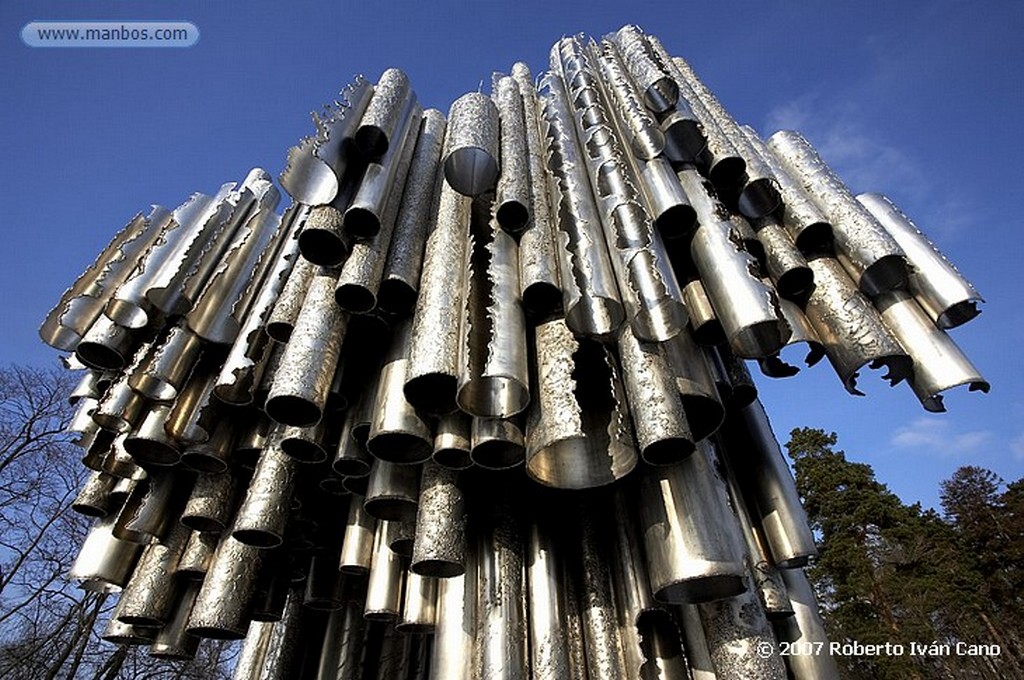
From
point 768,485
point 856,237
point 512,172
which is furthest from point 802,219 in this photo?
point 512,172

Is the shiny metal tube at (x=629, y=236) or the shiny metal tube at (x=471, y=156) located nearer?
the shiny metal tube at (x=629, y=236)

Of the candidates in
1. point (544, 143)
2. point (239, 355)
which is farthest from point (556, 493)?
point (544, 143)

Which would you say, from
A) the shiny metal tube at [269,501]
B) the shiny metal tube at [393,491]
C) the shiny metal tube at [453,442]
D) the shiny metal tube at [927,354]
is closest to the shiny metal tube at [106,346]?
the shiny metal tube at [269,501]

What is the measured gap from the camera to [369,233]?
299cm

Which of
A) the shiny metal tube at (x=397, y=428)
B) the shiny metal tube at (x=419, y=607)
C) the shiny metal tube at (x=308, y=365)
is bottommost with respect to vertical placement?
the shiny metal tube at (x=419, y=607)

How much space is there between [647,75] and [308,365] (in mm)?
2467

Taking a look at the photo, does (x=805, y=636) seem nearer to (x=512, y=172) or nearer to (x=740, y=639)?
(x=740, y=639)

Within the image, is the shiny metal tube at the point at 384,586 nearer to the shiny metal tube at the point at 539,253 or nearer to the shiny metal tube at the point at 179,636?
the shiny metal tube at the point at 179,636

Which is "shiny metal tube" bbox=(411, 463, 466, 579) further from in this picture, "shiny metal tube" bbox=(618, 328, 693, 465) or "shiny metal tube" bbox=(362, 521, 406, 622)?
"shiny metal tube" bbox=(618, 328, 693, 465)

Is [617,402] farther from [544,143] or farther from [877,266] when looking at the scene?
[544,143]

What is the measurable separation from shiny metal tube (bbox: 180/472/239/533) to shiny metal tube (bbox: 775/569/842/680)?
9.65 feet

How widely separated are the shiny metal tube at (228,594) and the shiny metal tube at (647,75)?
314 cm

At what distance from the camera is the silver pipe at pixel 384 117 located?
3.29 metres

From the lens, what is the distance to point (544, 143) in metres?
3.93
